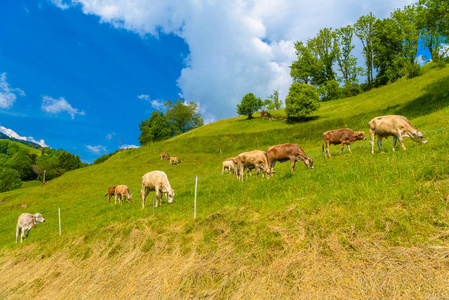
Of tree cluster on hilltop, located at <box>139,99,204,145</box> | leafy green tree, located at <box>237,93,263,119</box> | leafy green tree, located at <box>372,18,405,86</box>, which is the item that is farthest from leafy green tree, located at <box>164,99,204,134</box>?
leafy green tree, located at <box>372,18,405,86</box>

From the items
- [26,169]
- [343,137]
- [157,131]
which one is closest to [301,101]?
[343,137]

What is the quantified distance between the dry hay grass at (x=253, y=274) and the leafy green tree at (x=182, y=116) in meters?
79.3

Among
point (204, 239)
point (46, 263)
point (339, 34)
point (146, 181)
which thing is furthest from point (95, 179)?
point (339, 34)

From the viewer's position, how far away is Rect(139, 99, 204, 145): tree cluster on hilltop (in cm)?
7969

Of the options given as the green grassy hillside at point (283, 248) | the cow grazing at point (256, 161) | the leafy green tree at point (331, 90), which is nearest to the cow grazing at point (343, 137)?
the cow grazing at point (256, 161)

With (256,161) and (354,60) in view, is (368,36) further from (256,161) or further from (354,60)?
(256,161)

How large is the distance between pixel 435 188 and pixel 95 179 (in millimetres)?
40327

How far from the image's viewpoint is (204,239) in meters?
6.55

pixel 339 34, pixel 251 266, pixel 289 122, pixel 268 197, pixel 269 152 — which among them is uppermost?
pixel 339 34

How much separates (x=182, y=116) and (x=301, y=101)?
51.1 meters

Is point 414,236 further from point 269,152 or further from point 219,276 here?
point 269,152

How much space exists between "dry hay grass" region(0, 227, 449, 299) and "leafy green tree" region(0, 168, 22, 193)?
8905cm

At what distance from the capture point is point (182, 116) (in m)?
87.4

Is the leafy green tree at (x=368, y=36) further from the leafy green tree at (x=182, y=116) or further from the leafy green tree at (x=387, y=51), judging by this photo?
the leafy green tree at (x=182, y=116)
